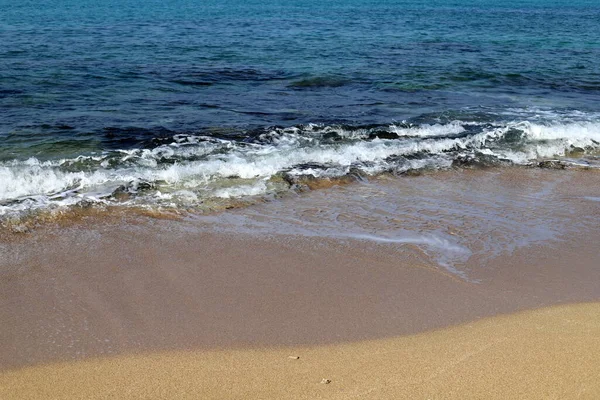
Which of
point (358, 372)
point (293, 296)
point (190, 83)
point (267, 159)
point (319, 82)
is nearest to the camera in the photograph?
point (358, 372)

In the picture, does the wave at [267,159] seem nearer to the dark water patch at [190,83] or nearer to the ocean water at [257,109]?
the ocean water at [257,109]

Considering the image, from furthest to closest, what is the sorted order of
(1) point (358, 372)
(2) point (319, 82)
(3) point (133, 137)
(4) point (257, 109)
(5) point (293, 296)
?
(2) point (319, 82), (4) point (257, 109), (3) point (133, 137), (5) point (293, 296), (1) point (358, 372)

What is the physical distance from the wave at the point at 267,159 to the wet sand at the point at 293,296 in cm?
94

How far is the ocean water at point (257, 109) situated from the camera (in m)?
8.21

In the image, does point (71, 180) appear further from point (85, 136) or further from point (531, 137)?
point (531, 137)

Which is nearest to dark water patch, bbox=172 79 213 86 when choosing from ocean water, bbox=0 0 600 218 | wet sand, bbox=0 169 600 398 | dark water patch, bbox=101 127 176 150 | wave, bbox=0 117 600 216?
ocean water, bbox=0 0 600 218

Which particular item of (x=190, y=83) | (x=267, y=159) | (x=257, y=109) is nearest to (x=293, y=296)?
(x=267, y=159)

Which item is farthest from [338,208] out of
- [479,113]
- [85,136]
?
[479,113]

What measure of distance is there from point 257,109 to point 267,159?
131 inches

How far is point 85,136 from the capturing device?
9.87 metres

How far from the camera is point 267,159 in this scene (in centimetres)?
896

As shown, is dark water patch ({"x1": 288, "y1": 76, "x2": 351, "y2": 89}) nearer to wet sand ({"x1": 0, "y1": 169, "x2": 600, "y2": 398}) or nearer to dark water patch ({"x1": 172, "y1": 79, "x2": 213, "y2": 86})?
dark water patch ({"x1": 172, "y1": 79, "x2": 213, "y2": 86})

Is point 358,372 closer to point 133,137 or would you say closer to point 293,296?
point 293,296

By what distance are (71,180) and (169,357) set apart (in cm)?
422
